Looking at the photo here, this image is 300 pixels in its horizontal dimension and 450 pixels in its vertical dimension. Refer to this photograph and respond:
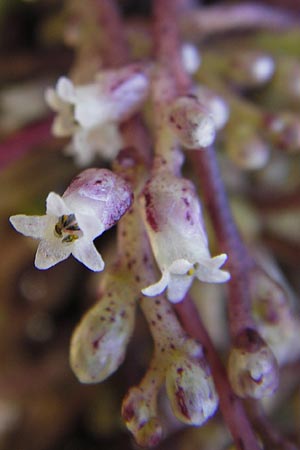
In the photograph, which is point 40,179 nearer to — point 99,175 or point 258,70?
point 258,70

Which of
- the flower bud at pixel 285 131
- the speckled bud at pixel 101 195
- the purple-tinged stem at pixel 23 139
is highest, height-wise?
the speckled bud at pixel 101 195

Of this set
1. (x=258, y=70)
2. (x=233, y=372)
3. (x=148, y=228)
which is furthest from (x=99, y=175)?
(x=258, y=70)

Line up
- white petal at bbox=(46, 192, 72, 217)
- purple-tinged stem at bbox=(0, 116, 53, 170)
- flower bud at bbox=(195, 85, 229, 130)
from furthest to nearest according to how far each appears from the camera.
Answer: purple-tinged stem at bbox=(0, 116, 53, 170)
flower bud at bbox=(195, 85, 229, 130)
white petal at bbox=(46, 192, 72, 217)

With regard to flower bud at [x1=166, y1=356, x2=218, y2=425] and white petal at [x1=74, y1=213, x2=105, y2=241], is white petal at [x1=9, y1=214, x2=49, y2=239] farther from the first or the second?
flower bud at [x1=166, y1=356, x2=218, y2=425]

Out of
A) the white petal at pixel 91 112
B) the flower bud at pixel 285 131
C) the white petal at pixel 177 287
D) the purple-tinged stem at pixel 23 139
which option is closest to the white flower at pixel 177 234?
the white petal at pixel 177 287

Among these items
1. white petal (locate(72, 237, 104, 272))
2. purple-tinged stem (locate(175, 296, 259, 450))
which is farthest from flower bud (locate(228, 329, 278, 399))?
white petal (locate(72, 237, 104, 272))

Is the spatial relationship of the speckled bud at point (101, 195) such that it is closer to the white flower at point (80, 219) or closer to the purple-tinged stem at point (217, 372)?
the white flower at point (80, 219)

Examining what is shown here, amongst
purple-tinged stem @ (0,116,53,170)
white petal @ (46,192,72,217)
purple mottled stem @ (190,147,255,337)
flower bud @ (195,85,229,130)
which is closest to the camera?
white petal @ (46,192,72,217)
